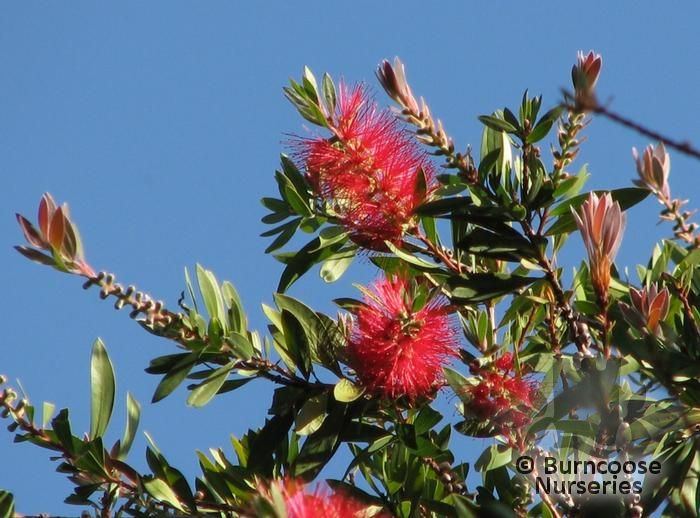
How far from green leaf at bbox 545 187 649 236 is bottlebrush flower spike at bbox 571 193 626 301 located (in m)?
0.32

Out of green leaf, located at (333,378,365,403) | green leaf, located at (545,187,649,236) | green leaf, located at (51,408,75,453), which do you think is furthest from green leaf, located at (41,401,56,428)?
green leaf, located at (545,187,649,236)

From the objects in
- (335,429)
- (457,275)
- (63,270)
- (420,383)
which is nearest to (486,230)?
(457,275)

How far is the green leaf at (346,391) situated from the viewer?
1854mm

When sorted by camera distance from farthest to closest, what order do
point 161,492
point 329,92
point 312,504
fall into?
point 329,92, point 161,492, point 312,504

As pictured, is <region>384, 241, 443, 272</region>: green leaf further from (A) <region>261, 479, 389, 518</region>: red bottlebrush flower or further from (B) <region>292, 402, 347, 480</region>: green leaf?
(A) <region>261, 479, 389, 518</region>: red bottlebrush flower

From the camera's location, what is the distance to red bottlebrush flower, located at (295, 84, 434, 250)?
6.62 ft

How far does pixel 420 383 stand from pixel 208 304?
416 millimetres

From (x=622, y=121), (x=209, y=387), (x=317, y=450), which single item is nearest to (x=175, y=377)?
(x=209, y=387)

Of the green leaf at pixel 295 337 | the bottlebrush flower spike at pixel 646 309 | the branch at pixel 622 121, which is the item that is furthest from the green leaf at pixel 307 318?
the branch at pixel 622 121

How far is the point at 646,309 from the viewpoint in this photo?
1576 mm

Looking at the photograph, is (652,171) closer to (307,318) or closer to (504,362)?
(504,362)

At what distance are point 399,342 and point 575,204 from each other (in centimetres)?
42

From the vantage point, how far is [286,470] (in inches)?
76.2

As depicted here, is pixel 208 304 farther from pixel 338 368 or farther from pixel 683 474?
pixel 683 474
